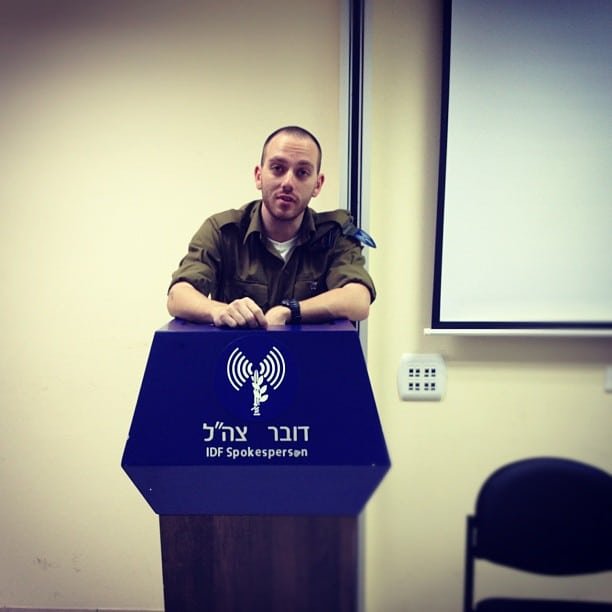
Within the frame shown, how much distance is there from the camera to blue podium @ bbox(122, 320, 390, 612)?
2.57 ft

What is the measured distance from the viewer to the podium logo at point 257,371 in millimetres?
783

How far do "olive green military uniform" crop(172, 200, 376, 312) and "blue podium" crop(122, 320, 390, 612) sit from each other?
0.97 feet

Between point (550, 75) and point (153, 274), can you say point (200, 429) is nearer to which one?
point (153, 274)

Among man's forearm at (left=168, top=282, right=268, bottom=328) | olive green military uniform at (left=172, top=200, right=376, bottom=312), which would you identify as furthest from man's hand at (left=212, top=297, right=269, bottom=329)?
olive green military uniform at (left=172, top=200, right=376, bottom=312)

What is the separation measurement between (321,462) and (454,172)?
1.01 m

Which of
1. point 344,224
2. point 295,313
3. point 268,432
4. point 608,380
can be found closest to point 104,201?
point 344,224

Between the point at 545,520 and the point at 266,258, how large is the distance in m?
0.84

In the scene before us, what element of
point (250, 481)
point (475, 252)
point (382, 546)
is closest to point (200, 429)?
point (250, 481)

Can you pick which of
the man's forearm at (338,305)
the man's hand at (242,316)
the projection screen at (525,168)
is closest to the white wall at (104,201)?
the projection screen at (525,168)

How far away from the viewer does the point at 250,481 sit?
31.7 inches

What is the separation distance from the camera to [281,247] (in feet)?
3.65

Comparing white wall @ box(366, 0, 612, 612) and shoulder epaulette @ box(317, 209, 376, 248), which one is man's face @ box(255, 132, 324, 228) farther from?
white wall @ box(366, 0, 612, 612)

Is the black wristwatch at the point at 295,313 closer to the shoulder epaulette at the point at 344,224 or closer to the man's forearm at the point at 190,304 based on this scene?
the man's forearm at the point at 190,304

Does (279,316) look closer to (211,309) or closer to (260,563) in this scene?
(211,309)
